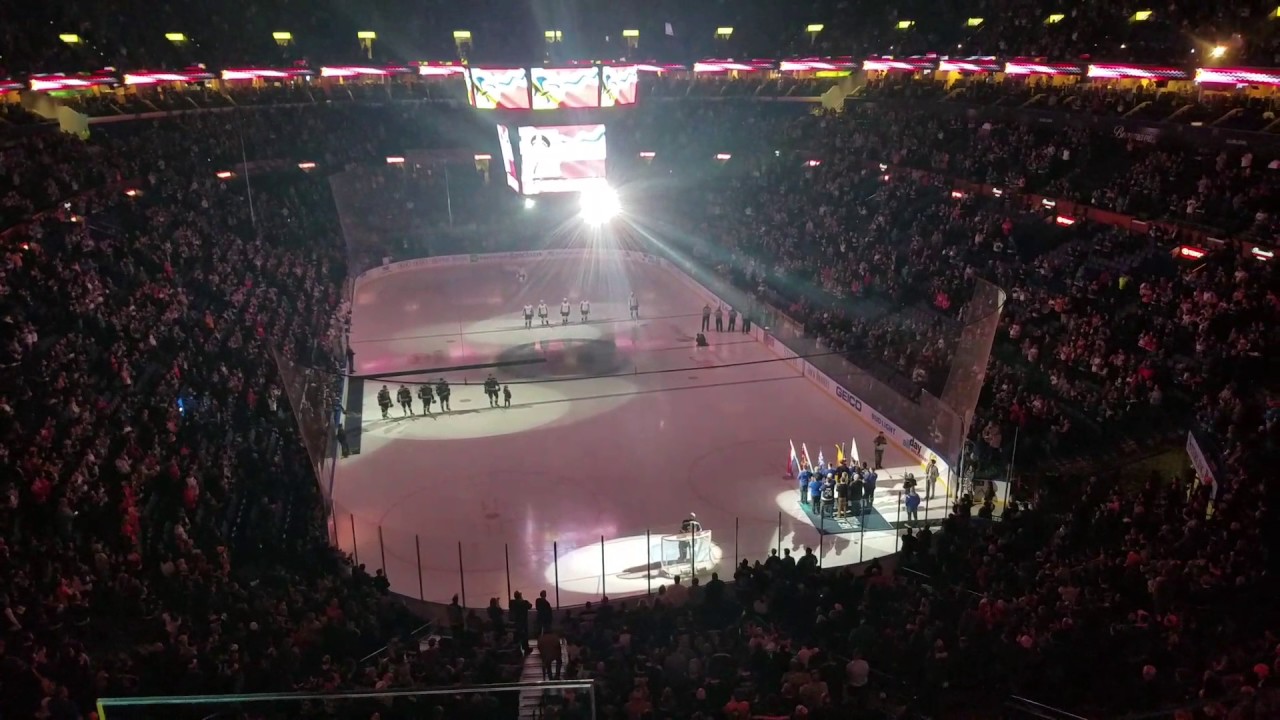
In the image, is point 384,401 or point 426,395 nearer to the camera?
point 384,401

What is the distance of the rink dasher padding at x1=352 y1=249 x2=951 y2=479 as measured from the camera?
19484 millimetres

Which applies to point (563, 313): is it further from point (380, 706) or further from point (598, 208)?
point (380, 706)

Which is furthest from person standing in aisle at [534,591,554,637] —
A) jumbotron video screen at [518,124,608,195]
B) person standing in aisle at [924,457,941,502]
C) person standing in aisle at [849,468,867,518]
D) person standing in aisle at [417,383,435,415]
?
jumbotron video screen at [518,124,608,195]

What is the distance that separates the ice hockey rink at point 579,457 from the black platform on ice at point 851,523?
0.17 m

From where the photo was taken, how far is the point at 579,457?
778 inches

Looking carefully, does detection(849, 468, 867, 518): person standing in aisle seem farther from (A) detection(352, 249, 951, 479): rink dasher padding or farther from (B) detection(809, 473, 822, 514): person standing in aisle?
(A) detection(352, 249, 951, 479): rink dasher padding

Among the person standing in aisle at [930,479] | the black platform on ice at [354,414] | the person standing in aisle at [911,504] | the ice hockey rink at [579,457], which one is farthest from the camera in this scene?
the black platform on ice at [354,414]

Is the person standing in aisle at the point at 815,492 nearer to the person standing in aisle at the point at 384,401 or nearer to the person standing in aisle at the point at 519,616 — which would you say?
the person standing in aisle at the point at 519,616

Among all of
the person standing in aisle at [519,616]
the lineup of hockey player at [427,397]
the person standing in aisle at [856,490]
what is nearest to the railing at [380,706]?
the person standing in aisle at [519,616]

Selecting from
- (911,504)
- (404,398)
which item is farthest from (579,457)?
(911,504)

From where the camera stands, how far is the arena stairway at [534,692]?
7830mm

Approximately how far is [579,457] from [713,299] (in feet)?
51.4

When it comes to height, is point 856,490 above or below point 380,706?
below

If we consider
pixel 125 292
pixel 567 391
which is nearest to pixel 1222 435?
pixel 567 391
